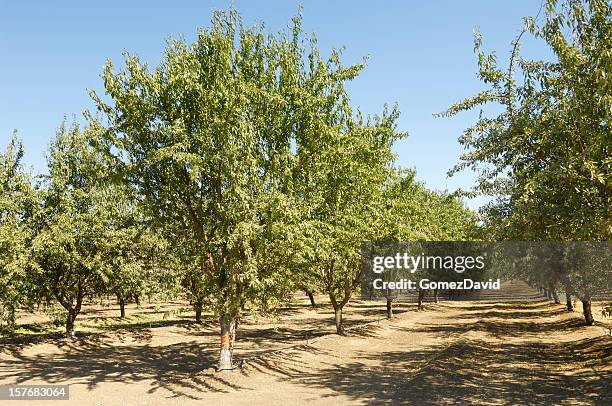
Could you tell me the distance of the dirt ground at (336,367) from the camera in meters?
15.0

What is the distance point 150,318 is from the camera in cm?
4738

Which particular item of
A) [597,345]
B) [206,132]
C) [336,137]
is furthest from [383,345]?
[206,132]

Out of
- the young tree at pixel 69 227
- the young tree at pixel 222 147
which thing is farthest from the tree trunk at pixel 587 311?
the young tree at pixel 69 227

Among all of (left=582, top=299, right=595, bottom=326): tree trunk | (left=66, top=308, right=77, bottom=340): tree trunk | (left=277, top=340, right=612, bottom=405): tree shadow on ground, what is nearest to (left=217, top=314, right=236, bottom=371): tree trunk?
(left=277, top=340, right=612, bottom=405): tree shadow on ground

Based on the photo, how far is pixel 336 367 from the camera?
20.5m

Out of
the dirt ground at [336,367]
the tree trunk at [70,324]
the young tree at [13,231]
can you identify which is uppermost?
the young tree at [13,231]

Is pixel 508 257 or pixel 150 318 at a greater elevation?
pixel 508 257

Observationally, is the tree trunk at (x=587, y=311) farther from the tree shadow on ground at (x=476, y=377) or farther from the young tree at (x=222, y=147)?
the young tree at (x=222, y=147)

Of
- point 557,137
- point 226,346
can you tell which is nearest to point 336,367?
point 226,346

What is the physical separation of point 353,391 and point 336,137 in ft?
29.2

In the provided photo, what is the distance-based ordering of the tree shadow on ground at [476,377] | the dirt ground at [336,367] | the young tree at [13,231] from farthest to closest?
the young tree at [13,231] → the dirt ground at [336,367] → the tree shadow on ground at [476,377]

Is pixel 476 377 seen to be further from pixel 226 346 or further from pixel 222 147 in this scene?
pixel 222 147

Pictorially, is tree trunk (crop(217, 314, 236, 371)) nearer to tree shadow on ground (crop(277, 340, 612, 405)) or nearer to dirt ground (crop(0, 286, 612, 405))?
dirt ground (crop(0, 286, 612, 405))

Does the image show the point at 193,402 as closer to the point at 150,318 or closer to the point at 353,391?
the point at 353,391
